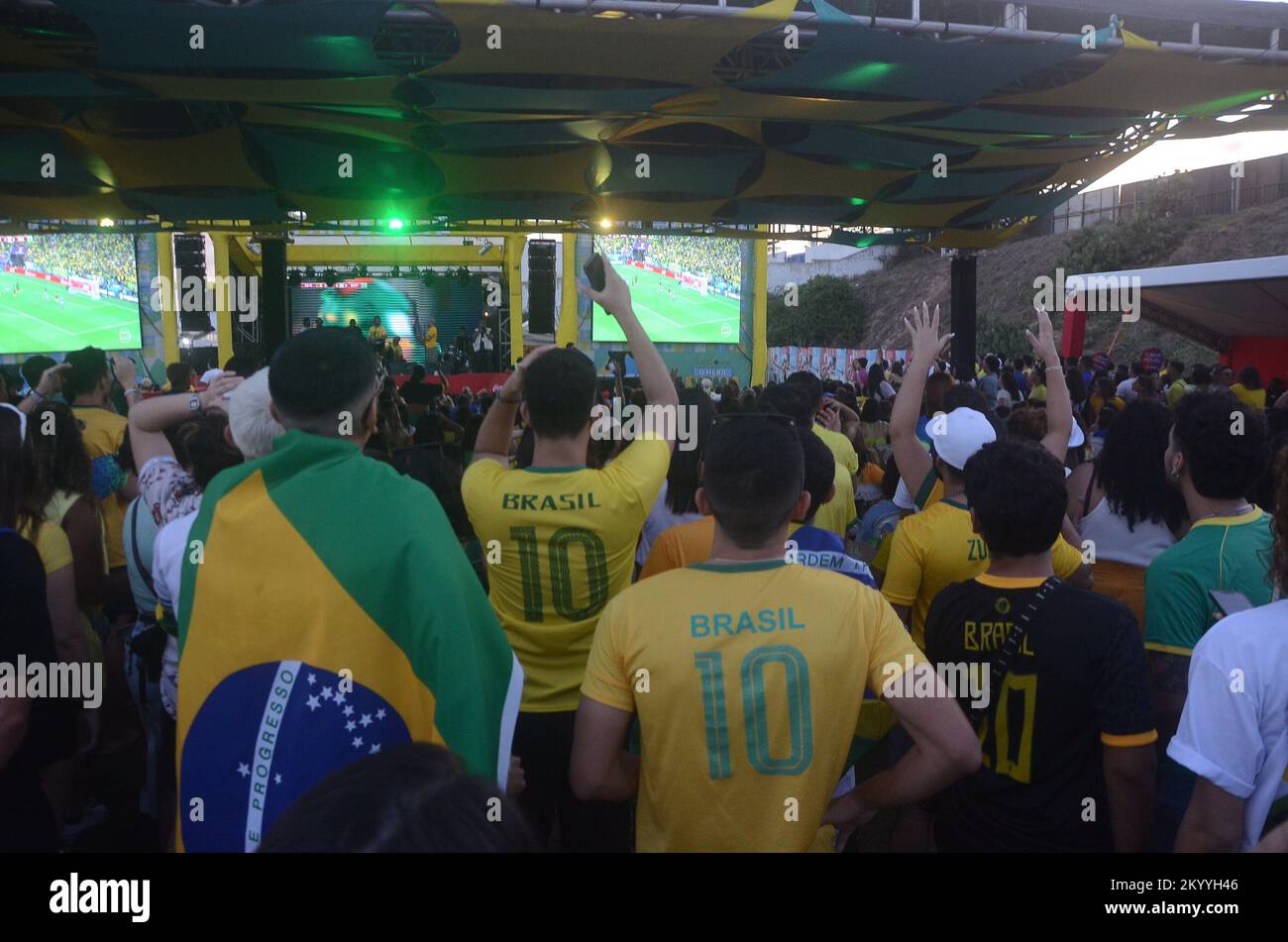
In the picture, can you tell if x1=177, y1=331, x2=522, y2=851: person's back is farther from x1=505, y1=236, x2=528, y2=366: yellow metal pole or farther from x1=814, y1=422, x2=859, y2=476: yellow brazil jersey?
x1=505, y1=236, x2=528, y2=366: yellow metal pole

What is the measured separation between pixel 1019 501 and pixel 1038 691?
423 millimetres

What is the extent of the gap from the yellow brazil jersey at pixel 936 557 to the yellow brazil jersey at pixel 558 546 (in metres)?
0.81

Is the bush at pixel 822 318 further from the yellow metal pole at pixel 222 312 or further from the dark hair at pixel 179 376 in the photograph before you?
the dark hair at pixel 179 376

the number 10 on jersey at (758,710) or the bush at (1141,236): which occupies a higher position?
the bush at (1141,236)

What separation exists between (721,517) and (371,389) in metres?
0.73

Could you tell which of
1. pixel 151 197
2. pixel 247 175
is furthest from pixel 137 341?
pixel 247 175

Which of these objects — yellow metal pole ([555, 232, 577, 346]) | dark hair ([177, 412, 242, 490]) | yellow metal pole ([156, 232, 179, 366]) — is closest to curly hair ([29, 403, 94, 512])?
dark hair ([177, 412, 242, 490])

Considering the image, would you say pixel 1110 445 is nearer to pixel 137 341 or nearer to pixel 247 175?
pixel 247 175

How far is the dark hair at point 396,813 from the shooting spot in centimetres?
84

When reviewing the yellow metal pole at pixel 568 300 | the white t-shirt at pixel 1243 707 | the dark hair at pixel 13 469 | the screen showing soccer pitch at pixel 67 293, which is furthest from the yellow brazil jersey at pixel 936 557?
the screen showing soccer pitch at pixel 67 293

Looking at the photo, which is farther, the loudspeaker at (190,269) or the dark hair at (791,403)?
the loudspeaker at (190,269)

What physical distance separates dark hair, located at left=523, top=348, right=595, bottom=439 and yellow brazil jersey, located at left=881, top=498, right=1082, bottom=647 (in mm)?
1038
